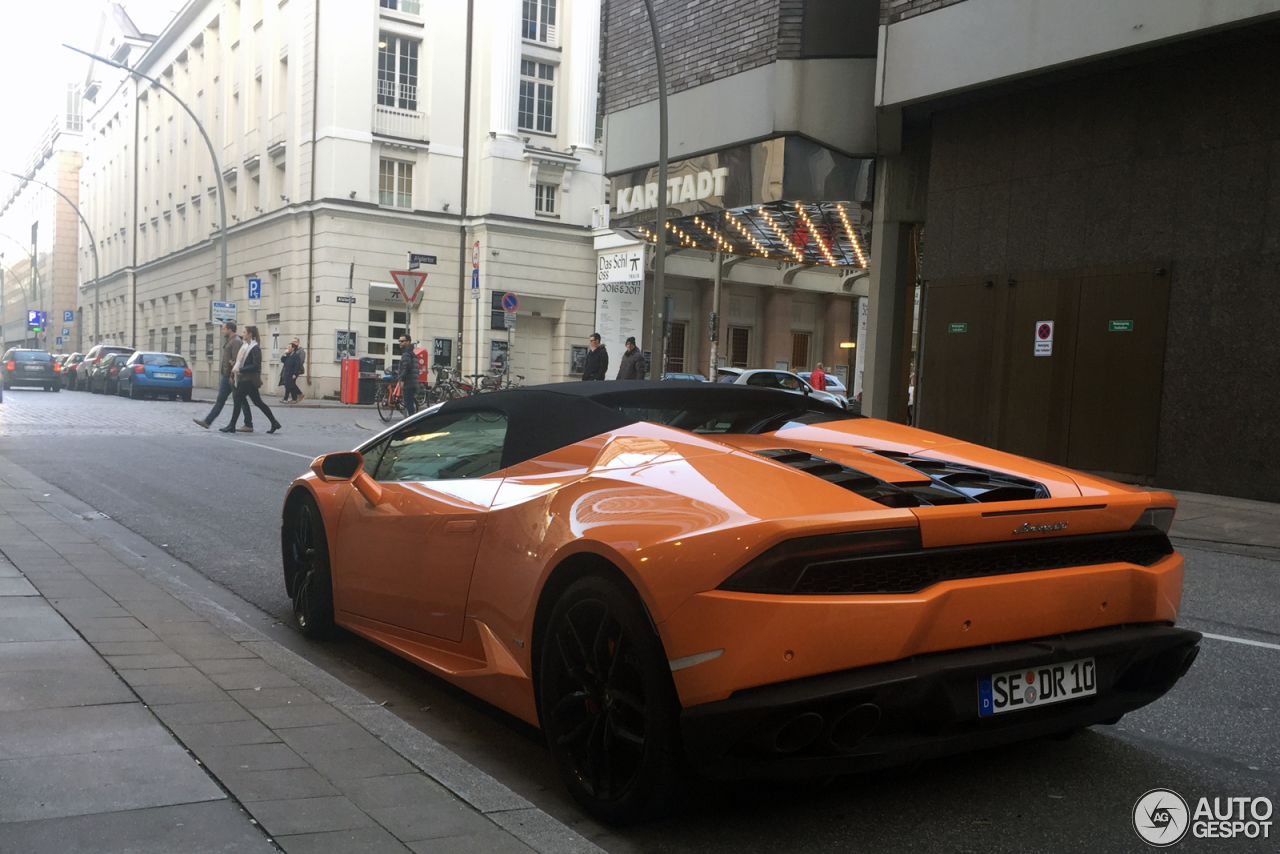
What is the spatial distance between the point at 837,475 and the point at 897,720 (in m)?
0.68

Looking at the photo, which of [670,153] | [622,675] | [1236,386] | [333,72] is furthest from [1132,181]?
[333,72]

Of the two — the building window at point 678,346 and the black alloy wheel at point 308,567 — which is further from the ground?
the building window at point 678,346

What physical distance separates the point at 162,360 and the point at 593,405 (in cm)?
3135

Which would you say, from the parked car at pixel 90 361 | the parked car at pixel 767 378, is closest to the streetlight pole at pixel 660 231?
the parked car at pixel 767 378

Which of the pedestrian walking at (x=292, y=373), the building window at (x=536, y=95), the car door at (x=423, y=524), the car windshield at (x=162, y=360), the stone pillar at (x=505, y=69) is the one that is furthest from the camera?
the building window at (x=536, y=95)

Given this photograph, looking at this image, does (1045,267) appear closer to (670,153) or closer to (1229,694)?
(670,153)

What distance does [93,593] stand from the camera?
17.6 ft

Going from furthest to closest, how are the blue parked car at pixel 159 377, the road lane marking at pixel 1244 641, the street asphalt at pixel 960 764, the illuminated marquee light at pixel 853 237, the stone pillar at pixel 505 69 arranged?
1. the stone pillar at pixel 505 69
2. the blue parked car at pixel 159 377
3. the illuminated marquee light at pixel 853 237
4. the road lane marking at pixel 1244 641
5. the street asphalt at pixel 960 764

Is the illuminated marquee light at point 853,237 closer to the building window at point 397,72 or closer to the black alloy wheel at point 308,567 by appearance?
the black alloy wheel at point 308,567

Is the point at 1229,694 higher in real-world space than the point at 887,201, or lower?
lower

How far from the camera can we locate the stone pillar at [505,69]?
36.9m

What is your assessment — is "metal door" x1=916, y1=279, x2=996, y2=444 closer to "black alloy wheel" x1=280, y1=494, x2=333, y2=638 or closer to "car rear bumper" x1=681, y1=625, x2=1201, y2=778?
"black alloy wheel" x1=280, y1=494, x2=333, y2=638

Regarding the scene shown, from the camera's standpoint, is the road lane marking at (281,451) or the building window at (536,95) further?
the building window at (536,95)

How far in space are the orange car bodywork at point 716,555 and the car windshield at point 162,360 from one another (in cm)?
3036
